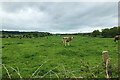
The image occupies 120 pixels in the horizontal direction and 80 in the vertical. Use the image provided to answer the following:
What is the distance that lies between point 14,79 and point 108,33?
129 ft

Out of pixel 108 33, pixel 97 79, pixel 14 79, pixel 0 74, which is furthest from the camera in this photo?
pixel 108 33

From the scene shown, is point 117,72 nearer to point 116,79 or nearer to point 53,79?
point 116,79

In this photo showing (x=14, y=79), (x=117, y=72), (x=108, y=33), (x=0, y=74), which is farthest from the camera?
(x=108, y=33)

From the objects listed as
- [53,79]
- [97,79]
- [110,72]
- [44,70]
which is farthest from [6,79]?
[110,72]

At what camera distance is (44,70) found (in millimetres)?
5492

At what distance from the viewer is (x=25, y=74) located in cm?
495

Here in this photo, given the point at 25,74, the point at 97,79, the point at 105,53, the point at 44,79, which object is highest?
the point at 105,53

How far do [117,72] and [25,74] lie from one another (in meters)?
4.36

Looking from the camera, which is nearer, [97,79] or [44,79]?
[97,79]

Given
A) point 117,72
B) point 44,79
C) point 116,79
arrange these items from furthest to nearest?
point 44,79
point 117,72
point 116,79

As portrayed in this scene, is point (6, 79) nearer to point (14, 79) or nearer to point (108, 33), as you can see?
point (14, 79)

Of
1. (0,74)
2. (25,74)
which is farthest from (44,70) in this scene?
(0,74)

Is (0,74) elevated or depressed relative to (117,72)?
depressed

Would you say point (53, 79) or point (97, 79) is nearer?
point (97, 79)
